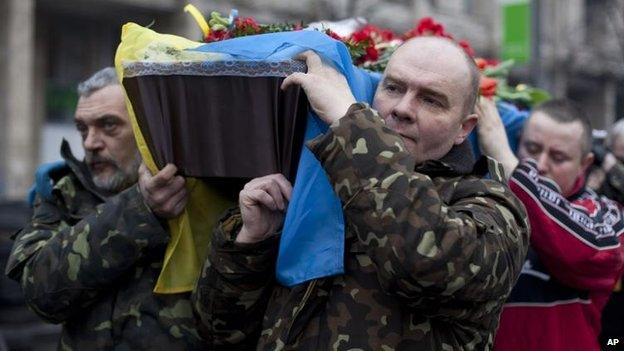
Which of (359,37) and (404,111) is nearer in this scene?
(404,111)

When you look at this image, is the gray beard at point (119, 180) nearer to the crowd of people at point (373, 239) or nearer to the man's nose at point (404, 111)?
the crowd of people at point (373, 239)

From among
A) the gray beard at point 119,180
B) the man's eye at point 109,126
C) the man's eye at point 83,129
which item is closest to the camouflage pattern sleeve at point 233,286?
the gray beard at point 119,180

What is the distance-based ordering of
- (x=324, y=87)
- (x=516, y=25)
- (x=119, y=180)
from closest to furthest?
(x=324, y=87)
(x=119, y=180)
(x=516, y=25)

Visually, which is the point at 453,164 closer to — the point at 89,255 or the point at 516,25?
the point at 89,255

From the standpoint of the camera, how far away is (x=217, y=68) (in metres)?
2.57

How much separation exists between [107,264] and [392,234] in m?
1.12

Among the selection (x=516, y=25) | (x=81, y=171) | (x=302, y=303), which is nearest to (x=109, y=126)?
(x=81, y=171)

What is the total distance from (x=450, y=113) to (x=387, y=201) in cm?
43

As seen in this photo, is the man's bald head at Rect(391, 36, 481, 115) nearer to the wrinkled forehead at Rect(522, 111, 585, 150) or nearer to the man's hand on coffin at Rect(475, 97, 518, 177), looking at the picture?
the man's hand on coffin at Rect(475, 97, 518, 177)

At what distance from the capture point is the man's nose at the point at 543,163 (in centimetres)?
365

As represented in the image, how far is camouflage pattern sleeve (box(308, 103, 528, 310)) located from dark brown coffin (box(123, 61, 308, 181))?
23 cm

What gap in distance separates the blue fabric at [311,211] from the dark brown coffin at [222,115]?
0.16 feet

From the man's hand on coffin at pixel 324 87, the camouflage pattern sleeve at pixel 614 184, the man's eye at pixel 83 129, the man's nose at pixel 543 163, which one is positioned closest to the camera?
the man's hand on coffin at pixel 324 87

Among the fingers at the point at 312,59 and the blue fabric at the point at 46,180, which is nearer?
the fingers at the point at 312,59
